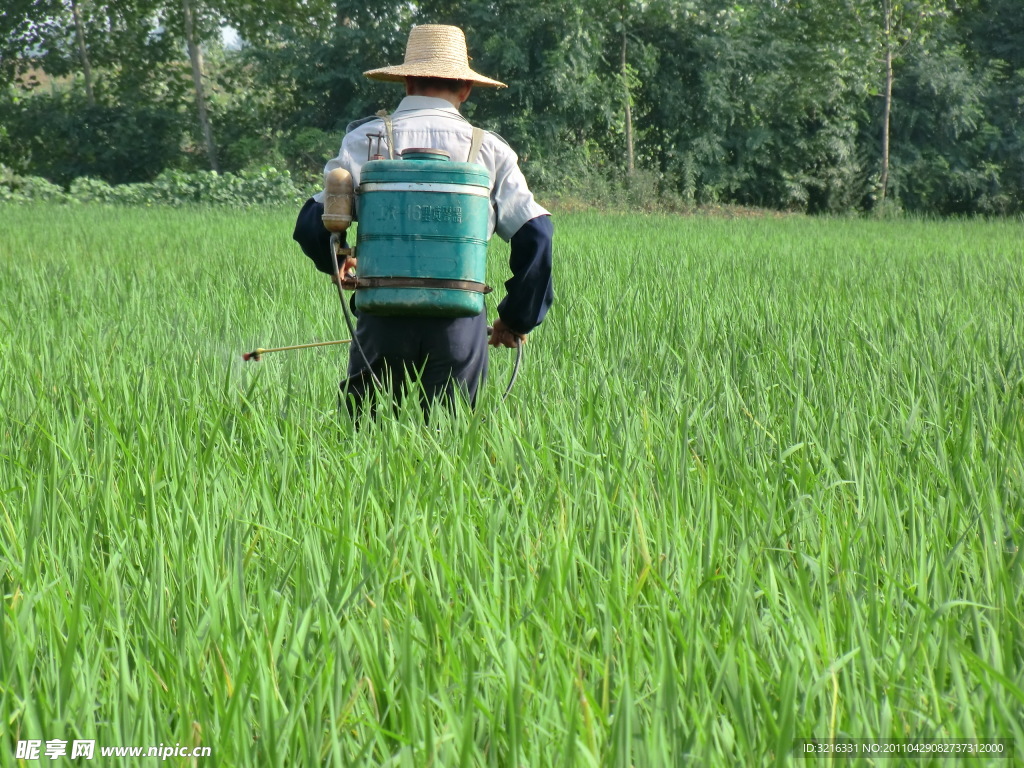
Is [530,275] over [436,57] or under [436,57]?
under

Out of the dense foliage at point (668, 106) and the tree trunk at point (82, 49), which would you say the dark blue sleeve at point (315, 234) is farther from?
the tree trunk at point (82, 49)

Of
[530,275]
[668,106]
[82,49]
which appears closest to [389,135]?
[530,275]

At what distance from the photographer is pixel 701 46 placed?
23.6 meters

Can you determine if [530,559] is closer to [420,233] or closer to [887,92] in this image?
[420,233]

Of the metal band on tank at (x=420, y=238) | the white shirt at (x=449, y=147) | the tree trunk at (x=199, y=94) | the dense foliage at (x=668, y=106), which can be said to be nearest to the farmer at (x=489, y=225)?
the white shirt at (x=449, y=147)

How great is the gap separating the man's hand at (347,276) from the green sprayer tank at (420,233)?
14cm

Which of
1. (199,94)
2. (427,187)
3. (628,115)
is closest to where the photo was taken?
(427,187)

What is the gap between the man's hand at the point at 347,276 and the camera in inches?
106

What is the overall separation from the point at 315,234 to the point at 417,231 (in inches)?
17.8

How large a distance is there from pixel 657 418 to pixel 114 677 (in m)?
1.63

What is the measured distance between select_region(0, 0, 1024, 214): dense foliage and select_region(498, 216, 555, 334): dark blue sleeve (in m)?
19.2

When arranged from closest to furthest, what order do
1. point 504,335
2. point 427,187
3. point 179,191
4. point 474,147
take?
point 427,187 → point 474,147 → point 504,335 → point 179,191

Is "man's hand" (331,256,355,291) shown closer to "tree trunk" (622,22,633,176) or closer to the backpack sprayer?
the backpack sprayer

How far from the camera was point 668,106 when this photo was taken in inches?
938
